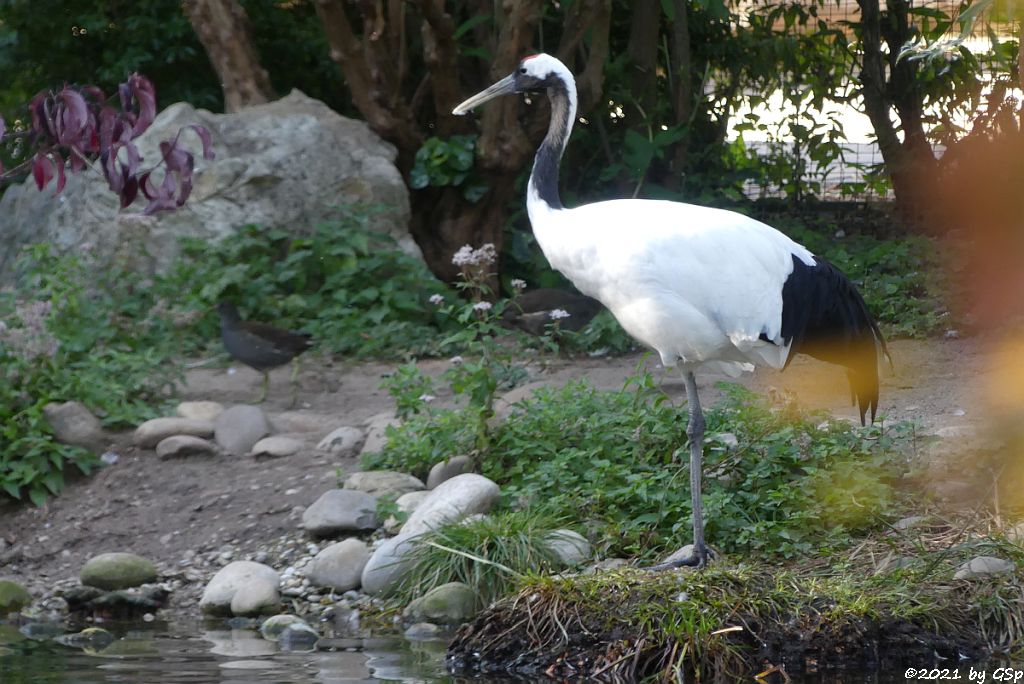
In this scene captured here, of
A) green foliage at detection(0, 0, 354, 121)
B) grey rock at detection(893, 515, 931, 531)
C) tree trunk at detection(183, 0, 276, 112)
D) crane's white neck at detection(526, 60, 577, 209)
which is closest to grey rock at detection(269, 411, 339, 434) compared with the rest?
crane's white neck at detection(526, 60, 577, 209)

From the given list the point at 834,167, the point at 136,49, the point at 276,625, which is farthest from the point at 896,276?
the point at 136,49

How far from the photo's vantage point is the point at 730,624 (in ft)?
15.8

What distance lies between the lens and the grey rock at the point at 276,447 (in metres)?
7.36

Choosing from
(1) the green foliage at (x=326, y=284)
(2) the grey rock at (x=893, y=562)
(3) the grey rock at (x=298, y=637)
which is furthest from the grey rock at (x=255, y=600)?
(1) the green foliage at (x=326, y=284)

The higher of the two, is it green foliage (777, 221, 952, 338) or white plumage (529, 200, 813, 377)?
white plumage (529, 200, 813, 377)

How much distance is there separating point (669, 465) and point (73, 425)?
3122 mm

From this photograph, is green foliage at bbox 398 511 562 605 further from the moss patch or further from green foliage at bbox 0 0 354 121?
green foliage at bbox 0 0 354 121

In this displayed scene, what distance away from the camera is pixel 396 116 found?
10461mm

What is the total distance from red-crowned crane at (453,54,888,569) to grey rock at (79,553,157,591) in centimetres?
230

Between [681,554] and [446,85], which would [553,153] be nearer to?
[681,554]

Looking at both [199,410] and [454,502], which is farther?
[199,410]

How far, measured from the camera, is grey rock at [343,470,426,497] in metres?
6.66

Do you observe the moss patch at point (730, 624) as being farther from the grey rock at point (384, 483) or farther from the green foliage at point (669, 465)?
the grey rock at point (384, 483)

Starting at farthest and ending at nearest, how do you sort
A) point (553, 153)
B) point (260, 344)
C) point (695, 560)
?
point (260, 344)
point (553, 153)
point (695, 560)
